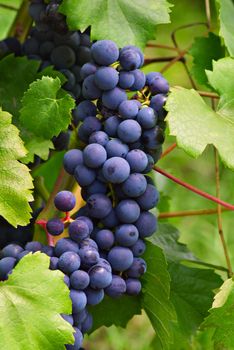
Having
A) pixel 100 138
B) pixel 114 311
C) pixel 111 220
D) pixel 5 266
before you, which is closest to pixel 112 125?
pixel 100 138

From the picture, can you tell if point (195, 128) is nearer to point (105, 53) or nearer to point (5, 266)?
point (105, 53)

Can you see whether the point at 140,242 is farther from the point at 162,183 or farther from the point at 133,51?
the point at 162,183

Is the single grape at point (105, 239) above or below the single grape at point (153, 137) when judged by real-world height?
below

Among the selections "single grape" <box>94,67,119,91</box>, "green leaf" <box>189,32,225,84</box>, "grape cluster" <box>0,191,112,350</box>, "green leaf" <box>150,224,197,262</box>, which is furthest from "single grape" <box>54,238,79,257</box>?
"green leaf" <box>189,32,225,84</box>

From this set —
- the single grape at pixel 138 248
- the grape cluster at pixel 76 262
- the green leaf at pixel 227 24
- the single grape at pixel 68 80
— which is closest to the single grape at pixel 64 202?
the grape cluster at pixel 76 262

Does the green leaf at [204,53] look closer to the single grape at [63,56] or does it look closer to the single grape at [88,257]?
the single grape at [63,56]

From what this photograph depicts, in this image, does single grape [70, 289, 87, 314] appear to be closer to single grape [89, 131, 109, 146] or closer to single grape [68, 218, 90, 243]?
single grape [68, 218, 90, 243]
